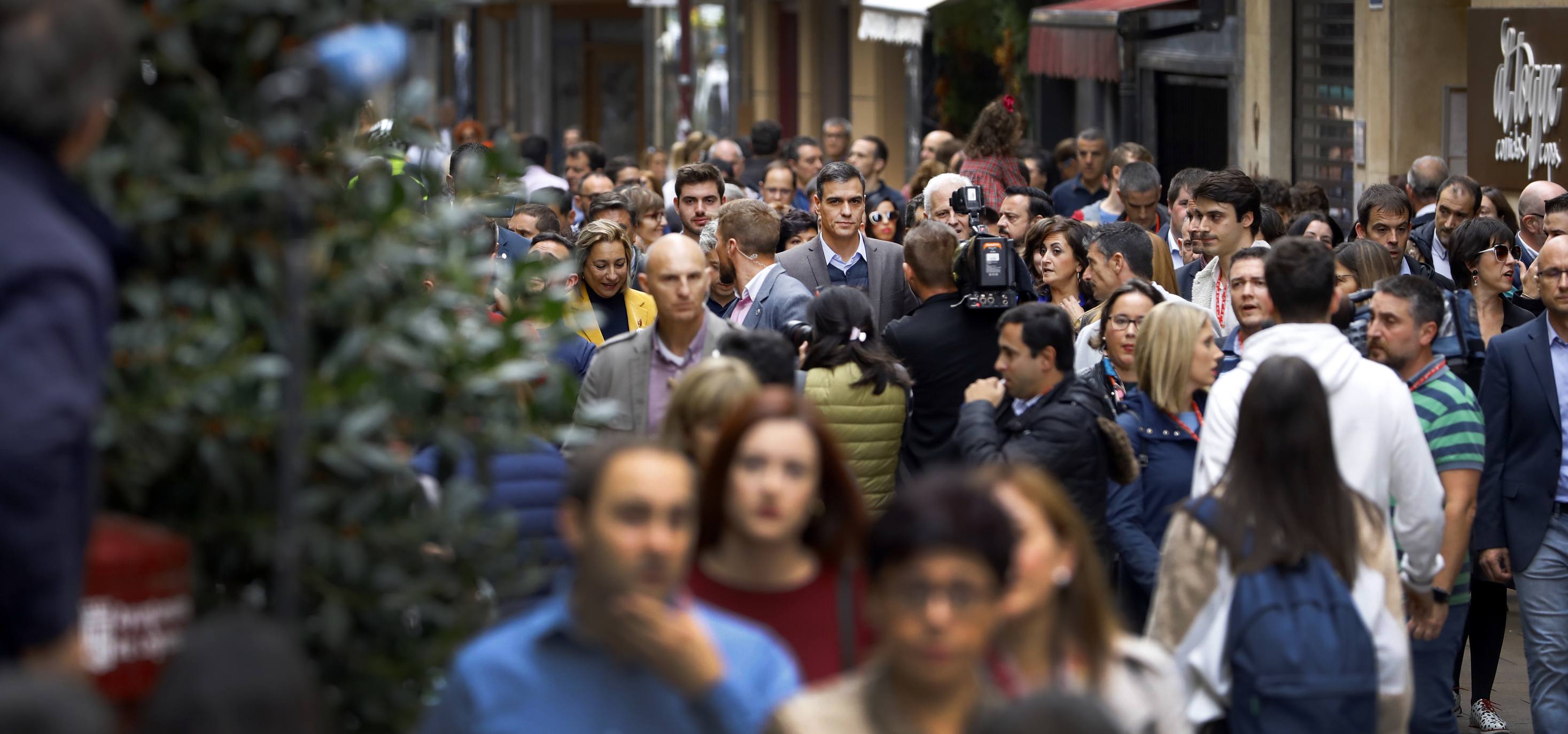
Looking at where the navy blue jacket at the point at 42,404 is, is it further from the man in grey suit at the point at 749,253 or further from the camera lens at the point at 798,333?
the man in grey suit at the point at 749,253

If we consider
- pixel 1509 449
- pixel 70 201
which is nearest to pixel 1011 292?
pixel 1509 449

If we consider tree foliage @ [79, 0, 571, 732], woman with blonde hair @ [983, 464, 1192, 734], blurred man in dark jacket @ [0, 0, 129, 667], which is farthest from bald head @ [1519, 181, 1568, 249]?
blurred man in dark jacket @ [0, 0, 129, 667]

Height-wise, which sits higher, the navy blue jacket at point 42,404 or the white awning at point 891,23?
the white awning at point 891,23

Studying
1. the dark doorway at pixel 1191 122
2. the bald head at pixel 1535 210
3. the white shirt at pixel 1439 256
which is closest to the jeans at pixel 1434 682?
the bald head at pixel 1535 210

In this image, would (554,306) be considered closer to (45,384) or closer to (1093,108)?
(45,384)

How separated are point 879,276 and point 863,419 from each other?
232 centimetres

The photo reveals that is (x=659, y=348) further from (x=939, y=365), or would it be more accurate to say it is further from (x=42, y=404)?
(x=42, y=404)

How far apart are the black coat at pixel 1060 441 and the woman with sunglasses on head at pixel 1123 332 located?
821 millimetres

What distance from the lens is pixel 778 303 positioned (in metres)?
7.29

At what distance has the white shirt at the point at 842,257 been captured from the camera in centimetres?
855

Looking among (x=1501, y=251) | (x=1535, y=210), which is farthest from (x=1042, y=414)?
(x=1535, y=210)

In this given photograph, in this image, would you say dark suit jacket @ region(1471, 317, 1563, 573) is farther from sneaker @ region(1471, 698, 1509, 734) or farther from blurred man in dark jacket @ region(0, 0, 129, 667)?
blurred man in dark jacket @ region(0, 0, 129, 667)

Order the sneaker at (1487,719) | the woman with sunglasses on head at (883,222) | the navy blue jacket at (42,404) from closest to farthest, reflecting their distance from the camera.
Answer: the navy blue jacket at (42,404)
the sneaker at (1487,719)
the woman with sunglasses on head at (883,222)

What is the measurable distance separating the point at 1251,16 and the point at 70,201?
13214 mm
